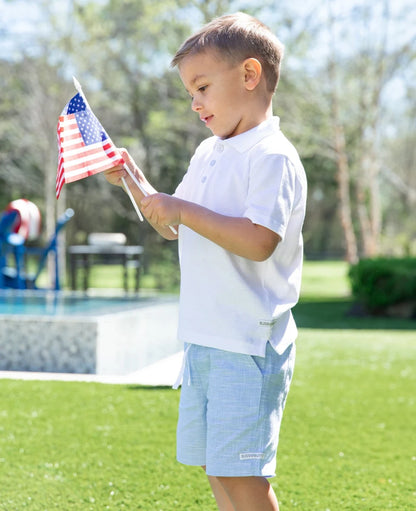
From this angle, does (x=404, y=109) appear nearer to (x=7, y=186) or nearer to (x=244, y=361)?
(x=7, y=186)

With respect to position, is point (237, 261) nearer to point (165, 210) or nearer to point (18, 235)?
point (165, 210)

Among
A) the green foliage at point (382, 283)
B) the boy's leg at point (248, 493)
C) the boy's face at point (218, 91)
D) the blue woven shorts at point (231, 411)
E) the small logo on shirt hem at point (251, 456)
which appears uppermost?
the boy's face at point (218, 91)

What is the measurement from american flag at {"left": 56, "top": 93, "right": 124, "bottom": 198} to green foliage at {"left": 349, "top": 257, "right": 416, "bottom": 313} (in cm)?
1048

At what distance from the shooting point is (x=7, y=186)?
1077 inches

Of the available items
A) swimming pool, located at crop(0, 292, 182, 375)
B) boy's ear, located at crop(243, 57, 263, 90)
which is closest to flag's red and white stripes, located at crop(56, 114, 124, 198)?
boy's ear, located at crop(243, 57, 263, 90)

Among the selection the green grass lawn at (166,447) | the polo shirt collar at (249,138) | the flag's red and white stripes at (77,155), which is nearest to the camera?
the polo shirt collar at (249,138)

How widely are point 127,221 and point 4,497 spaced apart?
24.9 m

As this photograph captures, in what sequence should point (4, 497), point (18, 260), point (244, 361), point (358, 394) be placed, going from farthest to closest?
point (18, 260), point (358, 394), point (4, 497), point (244, 361)

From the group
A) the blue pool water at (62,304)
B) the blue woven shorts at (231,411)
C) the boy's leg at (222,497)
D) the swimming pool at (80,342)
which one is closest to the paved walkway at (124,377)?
the swimming pool at (80,342)

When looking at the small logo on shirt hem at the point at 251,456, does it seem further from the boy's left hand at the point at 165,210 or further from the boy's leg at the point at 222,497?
the boy's left hand at the point at 165,210

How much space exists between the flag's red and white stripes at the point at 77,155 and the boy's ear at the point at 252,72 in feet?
1.43

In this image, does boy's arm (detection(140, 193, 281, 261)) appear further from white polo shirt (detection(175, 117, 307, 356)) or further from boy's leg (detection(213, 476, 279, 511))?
boy's leg (detection(213, 476, 279, 511))

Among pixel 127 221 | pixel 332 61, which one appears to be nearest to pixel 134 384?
pixel 332 61

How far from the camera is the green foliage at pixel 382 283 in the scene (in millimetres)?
12109
